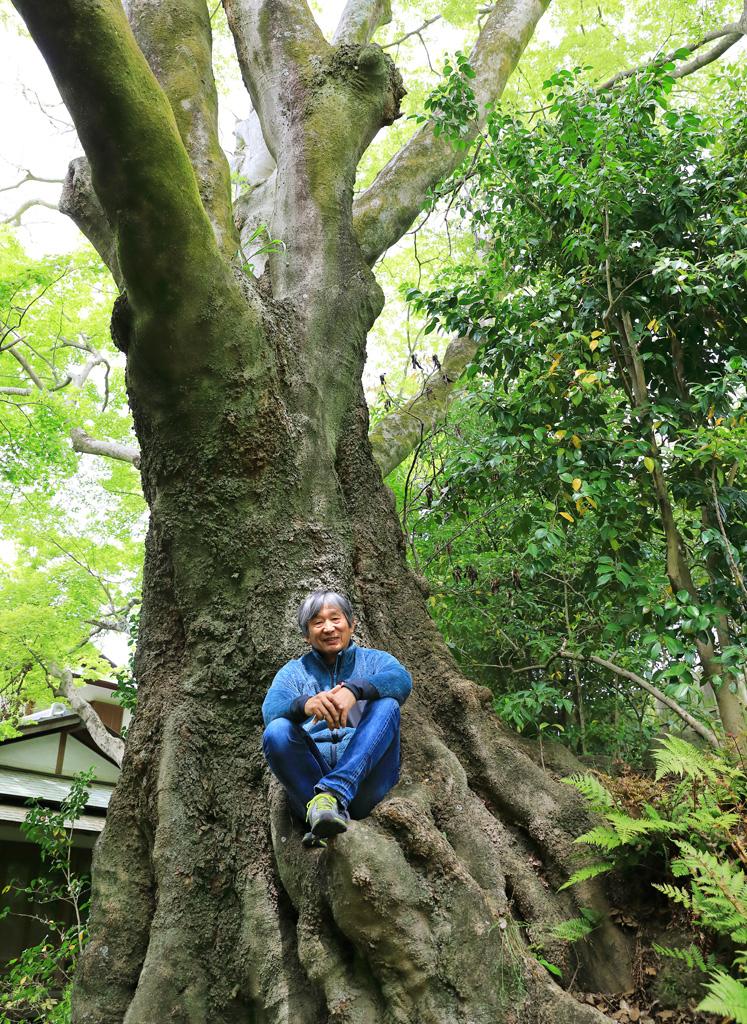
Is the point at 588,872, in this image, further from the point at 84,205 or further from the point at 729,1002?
the point at 84,205

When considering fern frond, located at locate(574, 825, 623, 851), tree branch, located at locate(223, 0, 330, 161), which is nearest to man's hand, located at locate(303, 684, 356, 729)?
fern frond, located at locate(574, 825, 623, 851)

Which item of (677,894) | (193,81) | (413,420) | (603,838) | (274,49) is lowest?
(677,894)

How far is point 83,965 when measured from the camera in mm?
3816

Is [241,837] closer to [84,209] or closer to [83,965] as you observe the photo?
[83,965]

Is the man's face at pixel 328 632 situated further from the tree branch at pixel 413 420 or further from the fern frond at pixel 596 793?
the tree branch at pixel 413 420

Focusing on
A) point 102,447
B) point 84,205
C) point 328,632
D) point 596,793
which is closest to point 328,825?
point 328,632

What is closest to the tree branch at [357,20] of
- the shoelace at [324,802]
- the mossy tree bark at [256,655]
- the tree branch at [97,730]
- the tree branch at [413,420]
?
the mossy tree bark at [256,655]

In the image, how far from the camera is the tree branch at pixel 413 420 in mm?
7891

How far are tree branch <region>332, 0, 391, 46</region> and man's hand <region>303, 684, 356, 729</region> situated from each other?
7.25m

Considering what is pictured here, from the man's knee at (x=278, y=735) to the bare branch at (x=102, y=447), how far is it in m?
7.62

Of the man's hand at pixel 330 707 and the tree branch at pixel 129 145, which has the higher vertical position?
Answer: the tree branch at pixel 129 145

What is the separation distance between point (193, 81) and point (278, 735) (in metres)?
4.87

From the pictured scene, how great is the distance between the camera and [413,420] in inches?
321

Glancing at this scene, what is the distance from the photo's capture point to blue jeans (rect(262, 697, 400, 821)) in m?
3.04
